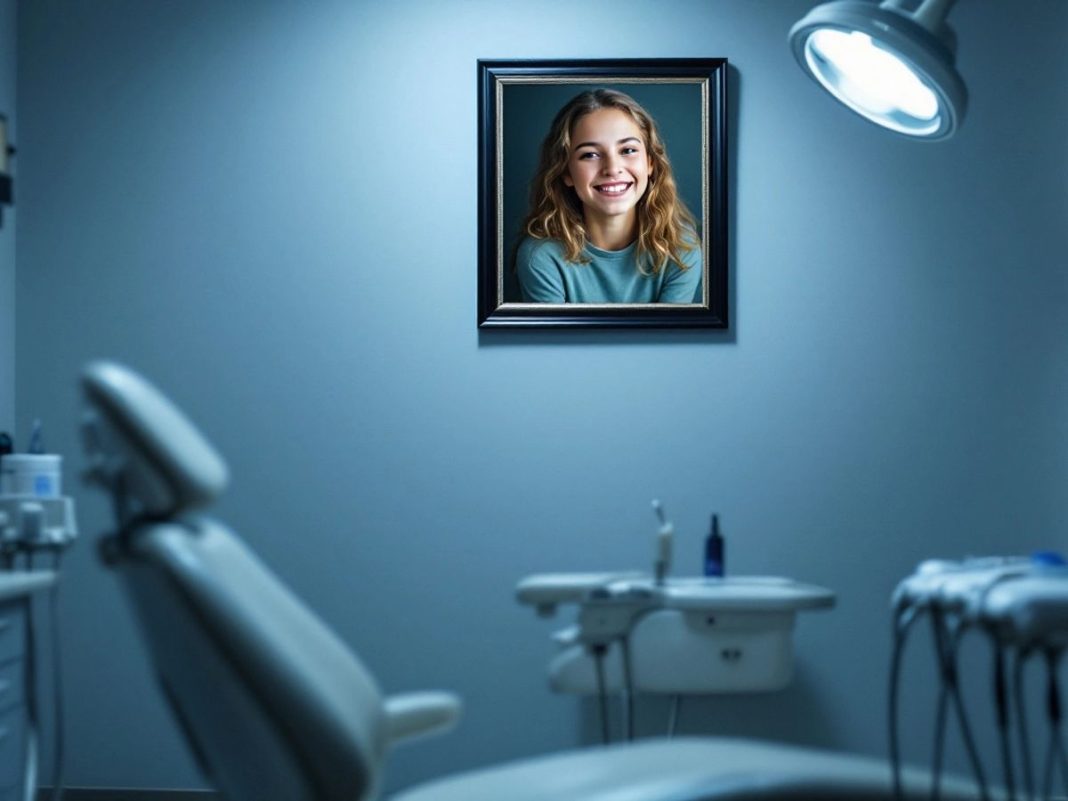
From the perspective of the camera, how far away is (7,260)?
11.0 ft

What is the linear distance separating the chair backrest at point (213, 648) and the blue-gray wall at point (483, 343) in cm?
173

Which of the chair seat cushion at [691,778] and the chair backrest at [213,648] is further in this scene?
the chair seat cushion at [691,778]

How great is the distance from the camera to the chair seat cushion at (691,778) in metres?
1.61

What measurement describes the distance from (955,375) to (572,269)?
99 cm

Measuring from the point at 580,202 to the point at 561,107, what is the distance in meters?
0.24

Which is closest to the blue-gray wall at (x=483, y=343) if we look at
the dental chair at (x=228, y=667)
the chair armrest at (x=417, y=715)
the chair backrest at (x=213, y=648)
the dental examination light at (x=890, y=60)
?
the dental examination light at (x=890, y=60)

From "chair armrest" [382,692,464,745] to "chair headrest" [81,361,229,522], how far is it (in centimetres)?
51

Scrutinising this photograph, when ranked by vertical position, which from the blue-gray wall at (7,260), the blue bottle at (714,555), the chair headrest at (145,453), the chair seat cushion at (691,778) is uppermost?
the blue-gray wall at (7,260)

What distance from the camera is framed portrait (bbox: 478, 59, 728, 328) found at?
331 cm

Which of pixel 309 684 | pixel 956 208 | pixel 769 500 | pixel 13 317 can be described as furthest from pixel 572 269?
pixel 309 684

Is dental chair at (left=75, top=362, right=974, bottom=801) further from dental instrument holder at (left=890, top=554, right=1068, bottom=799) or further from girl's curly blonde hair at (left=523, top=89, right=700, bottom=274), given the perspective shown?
girl's curly blonde hair at (left=523, top=89, right=700, bottom=274)

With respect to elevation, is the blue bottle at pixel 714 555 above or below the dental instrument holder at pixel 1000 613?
below

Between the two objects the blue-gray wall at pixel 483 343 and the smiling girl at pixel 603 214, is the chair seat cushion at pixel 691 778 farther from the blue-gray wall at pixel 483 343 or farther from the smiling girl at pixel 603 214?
the smiling girl at pixel 603 214

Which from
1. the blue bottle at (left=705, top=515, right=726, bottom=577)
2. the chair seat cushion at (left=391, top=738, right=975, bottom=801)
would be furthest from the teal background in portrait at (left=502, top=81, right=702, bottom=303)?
the chair seat cushion at (left=391, top=738, right=975, bottom=801)
